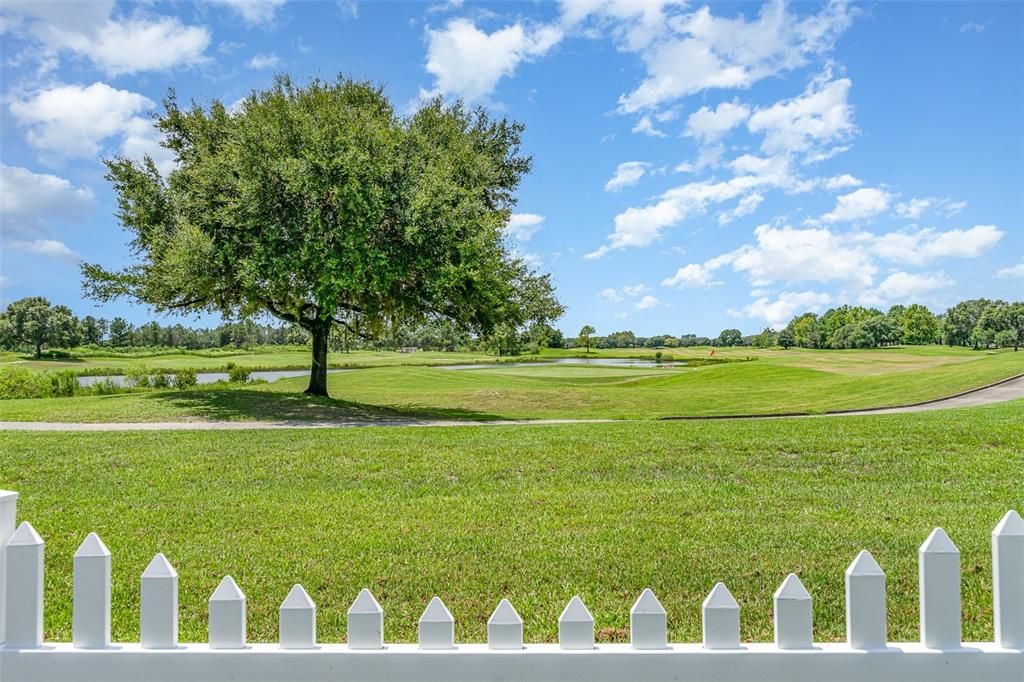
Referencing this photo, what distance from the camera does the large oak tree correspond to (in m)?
17.6

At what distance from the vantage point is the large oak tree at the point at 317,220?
17625mm

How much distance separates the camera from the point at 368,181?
58.6 ft

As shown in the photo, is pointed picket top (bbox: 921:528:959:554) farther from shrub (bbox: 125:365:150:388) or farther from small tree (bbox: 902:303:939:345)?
small tree (bbox: 902:303:939:345)

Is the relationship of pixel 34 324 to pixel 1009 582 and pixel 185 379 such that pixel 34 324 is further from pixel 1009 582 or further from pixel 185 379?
pixel 1009 582

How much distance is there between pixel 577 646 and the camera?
2217mm

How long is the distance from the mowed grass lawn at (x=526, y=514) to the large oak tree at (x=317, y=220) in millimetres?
7197

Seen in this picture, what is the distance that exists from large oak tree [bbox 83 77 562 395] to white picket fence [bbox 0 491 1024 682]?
15149 mm

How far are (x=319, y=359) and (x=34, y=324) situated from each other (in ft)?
82.5

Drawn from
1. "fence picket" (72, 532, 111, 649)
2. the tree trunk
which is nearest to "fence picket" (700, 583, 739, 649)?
"fence picket" (72, 532, 111, 649)

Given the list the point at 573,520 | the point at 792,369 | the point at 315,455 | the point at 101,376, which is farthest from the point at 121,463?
the point at 792,369

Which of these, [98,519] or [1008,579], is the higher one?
[1008,579]

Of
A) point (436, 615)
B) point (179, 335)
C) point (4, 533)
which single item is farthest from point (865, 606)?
point (179, 335)

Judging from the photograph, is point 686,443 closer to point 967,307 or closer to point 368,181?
point 368,181

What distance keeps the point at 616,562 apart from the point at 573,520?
1240 millimetres
